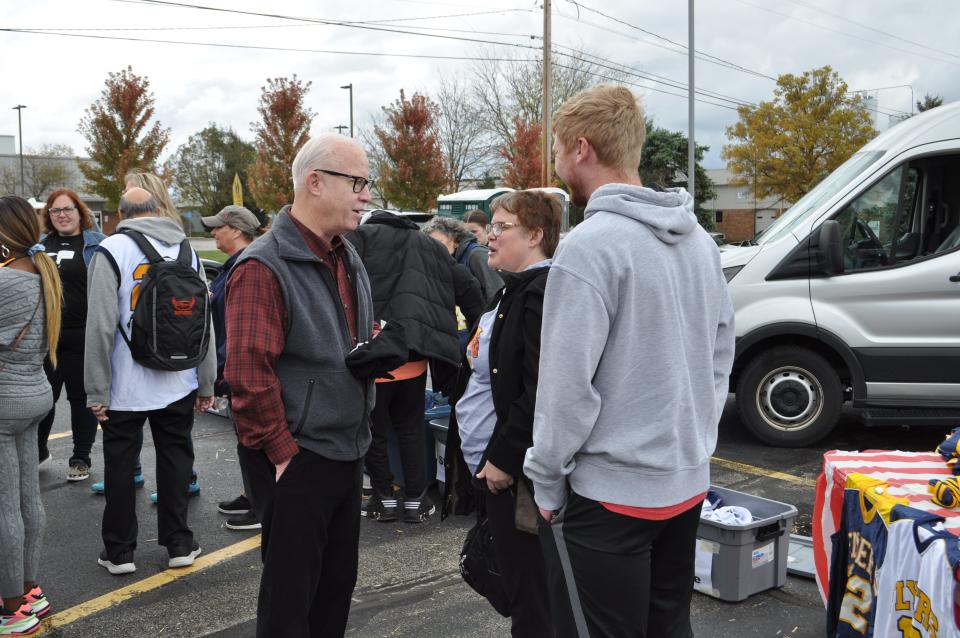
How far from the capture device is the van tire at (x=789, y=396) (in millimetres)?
6758

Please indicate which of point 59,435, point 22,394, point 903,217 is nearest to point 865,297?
point 903,217

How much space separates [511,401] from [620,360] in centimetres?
62

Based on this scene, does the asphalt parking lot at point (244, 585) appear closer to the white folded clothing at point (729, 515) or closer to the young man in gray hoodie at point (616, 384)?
the white folded clothing at point (729, 515)

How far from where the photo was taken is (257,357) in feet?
8.16

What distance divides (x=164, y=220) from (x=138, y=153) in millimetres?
25124

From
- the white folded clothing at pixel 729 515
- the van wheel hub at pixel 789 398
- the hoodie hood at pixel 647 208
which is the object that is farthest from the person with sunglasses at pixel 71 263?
the van wheel hub at pixel 789 398

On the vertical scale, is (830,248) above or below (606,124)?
below

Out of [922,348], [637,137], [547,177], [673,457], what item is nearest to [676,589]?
[673,457]

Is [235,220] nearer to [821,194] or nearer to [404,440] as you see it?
[404,440]

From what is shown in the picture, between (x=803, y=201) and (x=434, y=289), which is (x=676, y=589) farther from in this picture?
(x=803, y=201)

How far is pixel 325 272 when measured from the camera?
2719 mm

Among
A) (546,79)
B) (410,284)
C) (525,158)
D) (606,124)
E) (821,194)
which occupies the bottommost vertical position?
(410,284)

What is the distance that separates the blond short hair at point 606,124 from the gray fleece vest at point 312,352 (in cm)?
97

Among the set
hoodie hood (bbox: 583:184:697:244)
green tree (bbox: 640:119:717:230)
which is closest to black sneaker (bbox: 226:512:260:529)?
hoodie hood (bbox: 583:184:697:244)
